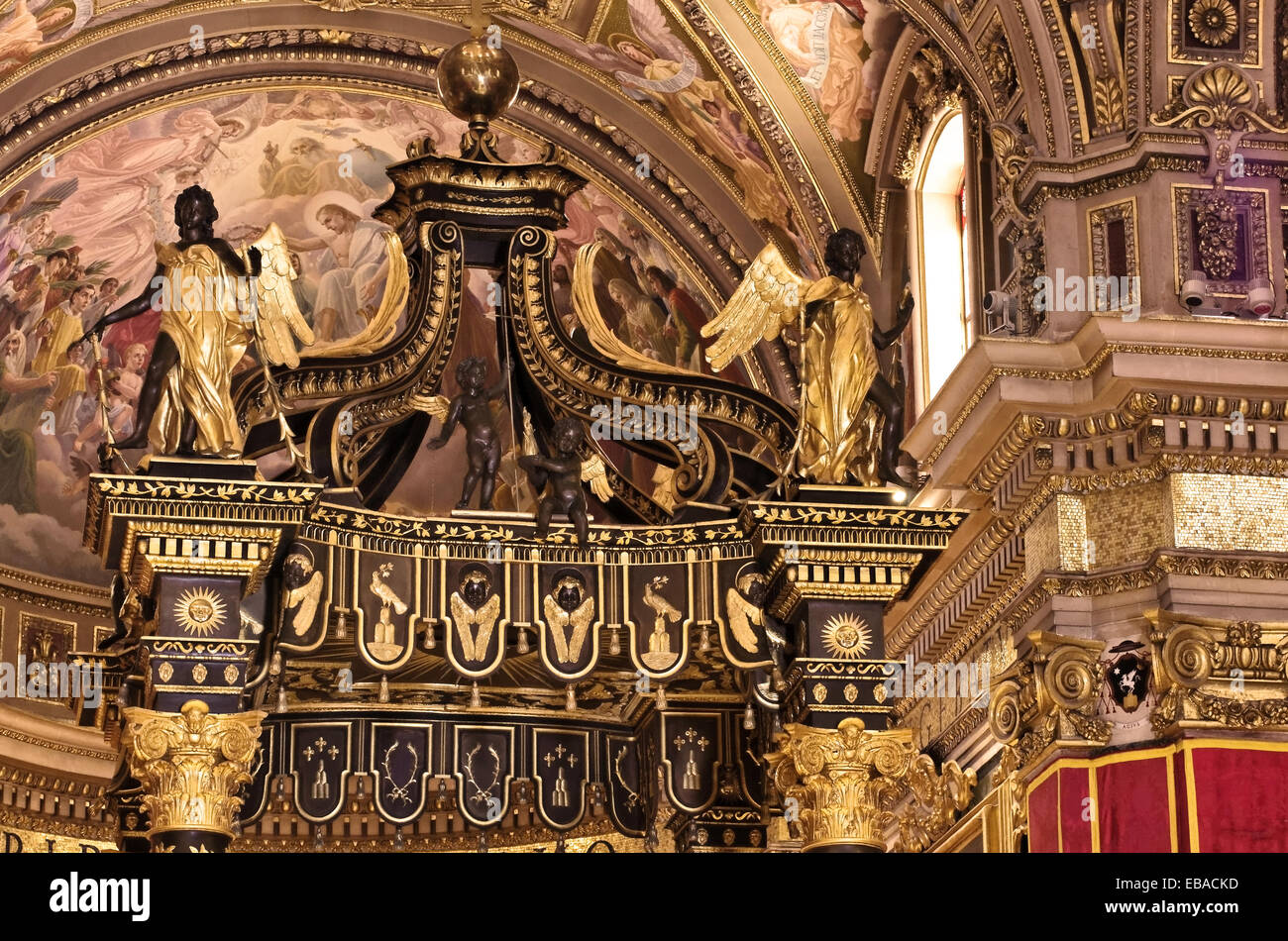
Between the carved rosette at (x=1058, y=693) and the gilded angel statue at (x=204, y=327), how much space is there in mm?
4527

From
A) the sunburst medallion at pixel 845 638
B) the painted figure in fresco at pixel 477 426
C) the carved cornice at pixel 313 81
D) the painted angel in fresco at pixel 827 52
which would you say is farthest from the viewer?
the carved cornice at pixel 313 81

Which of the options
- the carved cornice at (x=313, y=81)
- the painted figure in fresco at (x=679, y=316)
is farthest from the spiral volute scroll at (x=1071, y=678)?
the painted figure in fresco at (x=679, y=316)

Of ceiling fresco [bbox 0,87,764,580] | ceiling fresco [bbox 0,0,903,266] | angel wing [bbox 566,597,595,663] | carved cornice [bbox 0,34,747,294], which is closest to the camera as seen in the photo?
angel wing [bbox 566,597,595,663]

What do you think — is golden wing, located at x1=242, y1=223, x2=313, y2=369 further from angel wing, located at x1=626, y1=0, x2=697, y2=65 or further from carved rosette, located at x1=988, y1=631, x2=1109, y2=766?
angel wing, located at x1=626, y1=0, x2=697, y2=65

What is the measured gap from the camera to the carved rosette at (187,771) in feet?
32.3

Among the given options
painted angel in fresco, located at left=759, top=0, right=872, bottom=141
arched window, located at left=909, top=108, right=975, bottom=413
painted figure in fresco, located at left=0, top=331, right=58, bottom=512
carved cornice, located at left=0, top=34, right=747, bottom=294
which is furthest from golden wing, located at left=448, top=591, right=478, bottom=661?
painted figure in fresco, located at left=0, top=331, right=58, bottom=512

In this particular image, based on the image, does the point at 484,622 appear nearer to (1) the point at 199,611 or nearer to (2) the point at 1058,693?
(1) the point at 199,611

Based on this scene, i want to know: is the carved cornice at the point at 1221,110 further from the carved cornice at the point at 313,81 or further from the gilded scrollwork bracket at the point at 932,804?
the carved cornice at the point at 313,81

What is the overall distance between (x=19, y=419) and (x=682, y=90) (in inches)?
231

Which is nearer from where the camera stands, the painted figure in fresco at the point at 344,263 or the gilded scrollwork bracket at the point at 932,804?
the gilded scrollwork bracket at the point at 932,804

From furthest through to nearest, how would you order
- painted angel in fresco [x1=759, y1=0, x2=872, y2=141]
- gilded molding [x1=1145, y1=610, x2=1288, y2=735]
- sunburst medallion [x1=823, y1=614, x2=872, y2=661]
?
painted angel in fresco [x1=759, y1=0, x2=872, y2=141] → gilded molding [x1=1145, y1=610, x2=1288, y2=735] → sunburst medallion [x1=823, y1=614, x2=872, y2=661]

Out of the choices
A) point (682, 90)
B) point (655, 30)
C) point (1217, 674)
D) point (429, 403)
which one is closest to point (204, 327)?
point (429, 403)

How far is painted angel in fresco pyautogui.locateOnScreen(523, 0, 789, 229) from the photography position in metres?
17.8
